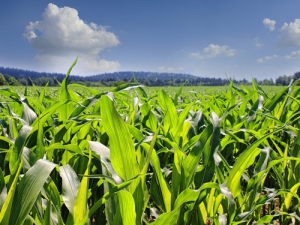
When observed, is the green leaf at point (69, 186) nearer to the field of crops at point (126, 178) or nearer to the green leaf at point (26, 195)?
the field of crops at point (126, 178)

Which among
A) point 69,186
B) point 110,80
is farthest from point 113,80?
point 69,186

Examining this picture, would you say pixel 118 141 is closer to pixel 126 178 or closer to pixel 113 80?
pixel 126 178

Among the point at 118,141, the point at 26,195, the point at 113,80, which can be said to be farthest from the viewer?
the point at 113,80

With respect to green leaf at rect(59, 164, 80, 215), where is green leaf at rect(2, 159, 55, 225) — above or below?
above

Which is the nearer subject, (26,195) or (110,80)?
(26,195)

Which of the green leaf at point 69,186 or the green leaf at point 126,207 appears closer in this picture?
the green leaf at point 126,207

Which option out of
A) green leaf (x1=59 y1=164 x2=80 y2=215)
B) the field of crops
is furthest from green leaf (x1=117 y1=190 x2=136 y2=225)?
green leaf (x1=59 y1=164 x2=80 y2=215)

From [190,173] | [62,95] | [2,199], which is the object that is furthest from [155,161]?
[62,95]

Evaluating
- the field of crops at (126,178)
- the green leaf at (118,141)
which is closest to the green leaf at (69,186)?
the field of crops at (126,178)

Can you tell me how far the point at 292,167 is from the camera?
1.34 m

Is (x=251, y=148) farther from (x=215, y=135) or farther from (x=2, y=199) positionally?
(x=2, y=199)

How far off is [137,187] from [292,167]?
0.91 metres

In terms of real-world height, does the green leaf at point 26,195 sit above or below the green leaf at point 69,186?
above

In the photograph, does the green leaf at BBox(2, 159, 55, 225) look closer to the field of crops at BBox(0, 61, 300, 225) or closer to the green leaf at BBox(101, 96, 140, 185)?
the field of crops at BBox(0, 61, 300, 225)
